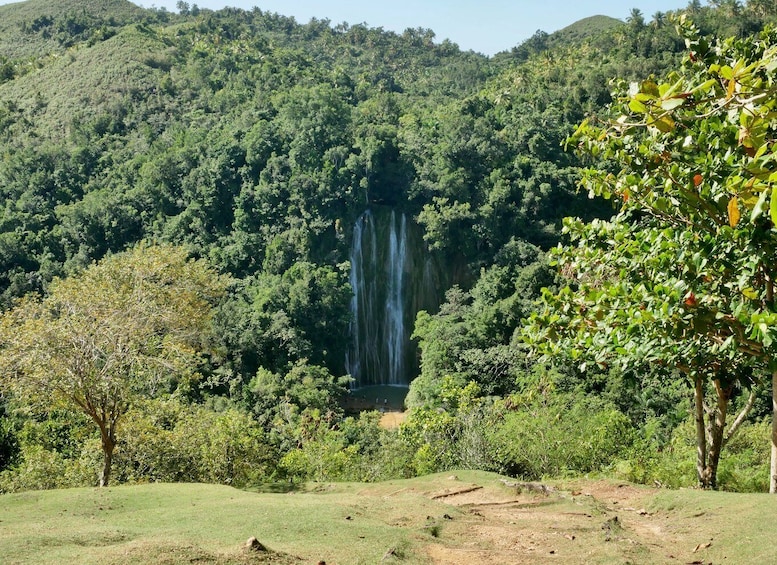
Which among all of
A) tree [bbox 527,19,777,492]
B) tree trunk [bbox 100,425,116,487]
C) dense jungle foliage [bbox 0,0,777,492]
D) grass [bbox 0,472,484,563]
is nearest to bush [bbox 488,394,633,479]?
dense jungle foliage [bbox 0,0,777,492]

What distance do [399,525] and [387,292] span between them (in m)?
25.9

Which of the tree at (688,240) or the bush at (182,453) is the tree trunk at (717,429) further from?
the bush at (182,453)

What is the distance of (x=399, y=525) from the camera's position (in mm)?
7238

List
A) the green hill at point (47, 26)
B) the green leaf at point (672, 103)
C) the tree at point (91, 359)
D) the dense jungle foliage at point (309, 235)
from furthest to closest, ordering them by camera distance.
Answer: the green hill at point (47, 26)
the dense jungle foliage at point (309, 235)
the tree at point (91, 359)
the green leaf at point (672, 103)

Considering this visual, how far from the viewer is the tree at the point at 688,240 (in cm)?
394

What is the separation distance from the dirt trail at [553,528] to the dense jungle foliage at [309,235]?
5.32 ft

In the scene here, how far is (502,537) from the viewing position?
6961mm

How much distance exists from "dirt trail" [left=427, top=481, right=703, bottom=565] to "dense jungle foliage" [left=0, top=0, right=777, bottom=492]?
1621mm

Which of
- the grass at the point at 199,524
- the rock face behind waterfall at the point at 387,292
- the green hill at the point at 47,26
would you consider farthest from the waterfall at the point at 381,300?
the green hill at the point at 47,26

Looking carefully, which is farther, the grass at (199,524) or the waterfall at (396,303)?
the waterfall at (396,303)

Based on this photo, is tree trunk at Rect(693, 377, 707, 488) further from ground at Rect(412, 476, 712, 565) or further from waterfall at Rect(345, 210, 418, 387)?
waterfall at Rect(345, 210, 418, 387)

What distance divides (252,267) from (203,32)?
102 feet

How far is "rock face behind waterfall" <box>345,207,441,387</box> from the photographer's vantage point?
32.4 m

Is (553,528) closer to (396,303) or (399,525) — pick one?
(399,525)
